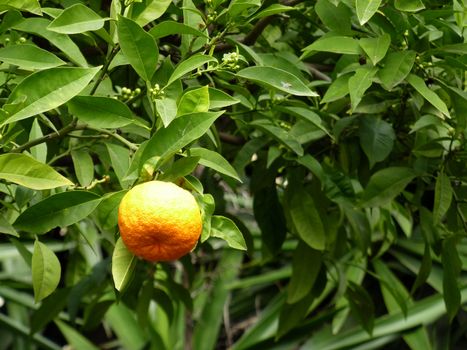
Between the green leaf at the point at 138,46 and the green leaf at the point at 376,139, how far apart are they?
42 cm

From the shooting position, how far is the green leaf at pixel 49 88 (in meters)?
0.80

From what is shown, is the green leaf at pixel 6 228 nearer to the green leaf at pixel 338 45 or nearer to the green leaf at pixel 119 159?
the green leaf at pixel 119 159

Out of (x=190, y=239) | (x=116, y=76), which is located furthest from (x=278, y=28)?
(x=190, y=239)

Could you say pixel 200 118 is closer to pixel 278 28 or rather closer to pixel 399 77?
pixel 399 77

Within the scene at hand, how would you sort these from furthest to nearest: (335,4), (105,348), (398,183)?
(105,348), (398,183), (335,4)

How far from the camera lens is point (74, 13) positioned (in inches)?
32.9

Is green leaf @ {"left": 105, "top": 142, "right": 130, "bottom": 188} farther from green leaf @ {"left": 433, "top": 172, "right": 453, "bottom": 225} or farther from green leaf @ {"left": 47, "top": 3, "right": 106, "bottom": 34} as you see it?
green leaf @ {"left": 433, "top": 172, "right": 453, "bottom": 225}

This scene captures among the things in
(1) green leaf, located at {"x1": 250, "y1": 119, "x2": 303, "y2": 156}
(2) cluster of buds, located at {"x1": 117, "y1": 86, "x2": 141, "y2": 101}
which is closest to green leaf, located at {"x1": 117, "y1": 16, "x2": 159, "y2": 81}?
(2) cluster of buds, located at {"x1": 117, "y1": 86, "x2": 141, "y2": 101}

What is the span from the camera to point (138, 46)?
2.76 ft

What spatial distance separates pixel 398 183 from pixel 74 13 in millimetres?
539

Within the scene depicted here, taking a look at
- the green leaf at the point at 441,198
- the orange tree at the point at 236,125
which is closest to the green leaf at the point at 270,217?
the orange tree at the point at 236,125

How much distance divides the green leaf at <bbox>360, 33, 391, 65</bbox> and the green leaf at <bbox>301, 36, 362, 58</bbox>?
17 millimetres

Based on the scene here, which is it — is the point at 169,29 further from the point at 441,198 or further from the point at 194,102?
the point at 441,198

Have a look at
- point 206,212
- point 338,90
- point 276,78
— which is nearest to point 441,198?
point 338,90
